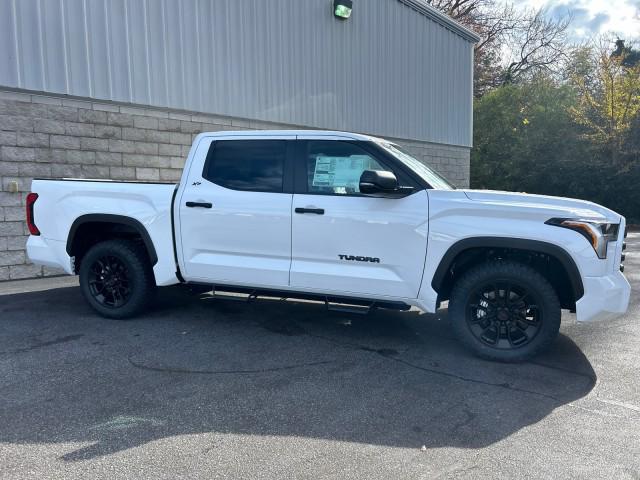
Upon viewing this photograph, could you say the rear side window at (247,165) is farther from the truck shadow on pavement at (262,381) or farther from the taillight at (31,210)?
the taillight at (31,210)

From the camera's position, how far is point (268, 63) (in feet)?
34.7

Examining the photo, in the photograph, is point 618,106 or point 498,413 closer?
point 498,413

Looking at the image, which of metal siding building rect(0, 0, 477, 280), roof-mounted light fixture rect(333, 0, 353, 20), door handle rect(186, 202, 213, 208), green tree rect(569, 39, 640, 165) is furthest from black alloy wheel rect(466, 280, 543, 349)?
green tree rect(569, 39, 640, 165)

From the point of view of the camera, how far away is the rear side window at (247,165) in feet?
16.4

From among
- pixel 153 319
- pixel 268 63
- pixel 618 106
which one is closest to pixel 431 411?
pixel 153 319

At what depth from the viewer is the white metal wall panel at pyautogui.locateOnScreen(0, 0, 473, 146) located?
24.9 feet

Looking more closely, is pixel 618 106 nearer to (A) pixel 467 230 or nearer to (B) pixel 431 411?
(A) pixel 467 230

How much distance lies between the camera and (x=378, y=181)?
4305mm

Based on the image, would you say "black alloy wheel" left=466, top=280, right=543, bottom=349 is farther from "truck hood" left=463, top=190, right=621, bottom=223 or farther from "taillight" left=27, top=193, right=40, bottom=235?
"taillight" left=27, top=193, right=40, bottom=235

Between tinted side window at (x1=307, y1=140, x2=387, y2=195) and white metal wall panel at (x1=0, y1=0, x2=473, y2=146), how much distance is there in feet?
16.1

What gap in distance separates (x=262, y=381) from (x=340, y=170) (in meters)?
2.06

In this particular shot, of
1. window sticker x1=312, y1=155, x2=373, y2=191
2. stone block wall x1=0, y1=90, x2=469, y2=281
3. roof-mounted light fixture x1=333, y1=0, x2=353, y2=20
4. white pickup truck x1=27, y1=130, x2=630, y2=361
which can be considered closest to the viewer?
white pickup truck x1=27, y1=130, x2=630, y2=361

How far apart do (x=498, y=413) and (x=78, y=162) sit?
723cm

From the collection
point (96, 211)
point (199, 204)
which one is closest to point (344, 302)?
point (199, 204)
